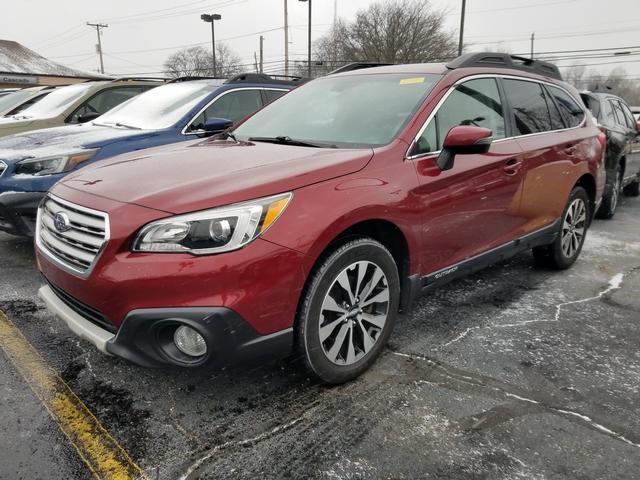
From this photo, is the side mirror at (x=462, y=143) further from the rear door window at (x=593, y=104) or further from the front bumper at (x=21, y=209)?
the rear door window at (x=593, y=104)

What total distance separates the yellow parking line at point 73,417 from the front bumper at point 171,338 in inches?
14.8

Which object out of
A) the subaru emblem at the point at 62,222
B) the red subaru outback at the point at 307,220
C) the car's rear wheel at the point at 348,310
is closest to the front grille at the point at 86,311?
the red subaru outback at the point at 307,220

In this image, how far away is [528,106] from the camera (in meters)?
3.90

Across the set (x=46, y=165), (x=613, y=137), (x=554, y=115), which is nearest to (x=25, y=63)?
(x=46, y=165)

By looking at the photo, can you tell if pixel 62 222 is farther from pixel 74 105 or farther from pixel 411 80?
pixel 74 105

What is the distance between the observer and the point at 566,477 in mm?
1999

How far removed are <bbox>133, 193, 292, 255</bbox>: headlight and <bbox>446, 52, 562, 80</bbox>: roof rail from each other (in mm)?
1993

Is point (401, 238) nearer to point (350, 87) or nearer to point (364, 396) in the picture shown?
point (364, 396)

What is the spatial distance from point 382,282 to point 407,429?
2.47ft

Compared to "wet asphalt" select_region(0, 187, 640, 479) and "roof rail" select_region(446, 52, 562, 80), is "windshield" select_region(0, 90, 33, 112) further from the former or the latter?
"roof rail" select_region(446, 52, 562, 80)

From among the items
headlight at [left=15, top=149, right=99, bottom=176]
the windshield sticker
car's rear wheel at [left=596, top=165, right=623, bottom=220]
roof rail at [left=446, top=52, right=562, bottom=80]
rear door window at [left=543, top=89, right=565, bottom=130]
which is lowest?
car's rear wheel at [left=596, top=165, right=623, bottom=220]

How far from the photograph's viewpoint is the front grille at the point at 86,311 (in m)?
2.20

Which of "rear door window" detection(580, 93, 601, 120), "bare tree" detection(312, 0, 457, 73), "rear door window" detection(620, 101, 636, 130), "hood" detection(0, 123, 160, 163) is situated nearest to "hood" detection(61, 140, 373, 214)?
"hood" detection(0, 123, 160, 163)

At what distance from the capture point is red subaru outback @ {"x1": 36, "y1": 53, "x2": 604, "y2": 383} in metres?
2.07
